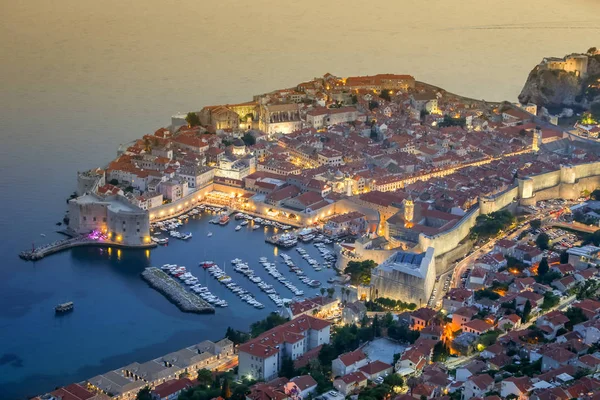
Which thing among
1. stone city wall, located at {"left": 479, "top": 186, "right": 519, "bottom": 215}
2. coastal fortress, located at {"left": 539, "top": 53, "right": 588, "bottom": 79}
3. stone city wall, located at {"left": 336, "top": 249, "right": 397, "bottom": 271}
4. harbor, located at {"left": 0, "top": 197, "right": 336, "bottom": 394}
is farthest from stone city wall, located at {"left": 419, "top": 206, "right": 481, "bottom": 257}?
coastal fortress, located at {"left": 539, "top": 53, "right": 588, "bottom": 79}

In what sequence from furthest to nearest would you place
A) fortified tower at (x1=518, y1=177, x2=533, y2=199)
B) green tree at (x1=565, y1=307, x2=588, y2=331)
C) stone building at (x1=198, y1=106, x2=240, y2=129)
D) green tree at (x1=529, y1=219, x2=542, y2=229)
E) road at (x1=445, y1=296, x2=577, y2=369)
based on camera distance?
stone building at (x1=198, y1=106, x2=240, y2=129) < fortified tower at (x1=518, y1=177, x2=533, y2=199) < green tree at (x1=529, y1=219, x2=542, y2=229) < green tree at (x1=565, y1=307, x2=588, y2=331) < road at (x1=445, y1=296, x2=577, y2=369)

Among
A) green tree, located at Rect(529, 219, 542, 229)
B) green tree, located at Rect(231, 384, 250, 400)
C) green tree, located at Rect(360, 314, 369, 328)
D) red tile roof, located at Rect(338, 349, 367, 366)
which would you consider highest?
green tree, located at Rect(529, 219, 542, 229)

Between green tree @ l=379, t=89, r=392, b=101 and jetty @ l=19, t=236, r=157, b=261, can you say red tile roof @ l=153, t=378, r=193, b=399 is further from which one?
green tree @ l=379, t=89, r=392, b=101

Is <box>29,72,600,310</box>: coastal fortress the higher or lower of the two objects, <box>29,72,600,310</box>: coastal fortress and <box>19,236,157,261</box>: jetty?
the higher

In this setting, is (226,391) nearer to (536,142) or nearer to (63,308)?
(63,308)

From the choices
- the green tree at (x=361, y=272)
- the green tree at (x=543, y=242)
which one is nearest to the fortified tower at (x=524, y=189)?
the green tree at (x=543, y=242)

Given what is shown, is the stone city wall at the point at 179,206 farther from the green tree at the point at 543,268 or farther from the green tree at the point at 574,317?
the green tree at the point at 574,317

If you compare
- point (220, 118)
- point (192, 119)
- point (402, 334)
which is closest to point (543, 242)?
point (402, 334)
